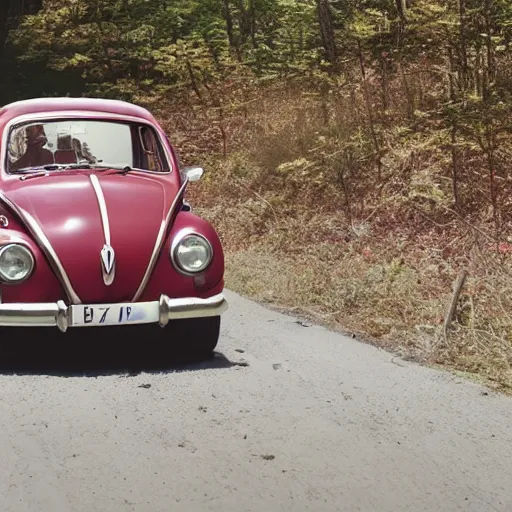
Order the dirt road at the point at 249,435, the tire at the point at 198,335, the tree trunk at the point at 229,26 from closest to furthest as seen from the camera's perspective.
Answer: the dirt road at the point at 249,435 → the tire at the point at 198,335 → the tree trunk at the point at 229,26

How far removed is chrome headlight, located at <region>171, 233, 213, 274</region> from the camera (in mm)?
Answer: 6445

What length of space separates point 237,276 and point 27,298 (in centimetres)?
443

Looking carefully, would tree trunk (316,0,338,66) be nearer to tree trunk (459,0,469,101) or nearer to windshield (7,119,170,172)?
tree trunk (459,0,469,101)

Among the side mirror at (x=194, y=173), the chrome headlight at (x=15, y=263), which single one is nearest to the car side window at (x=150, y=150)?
the side mirror at (x=194, y=173)

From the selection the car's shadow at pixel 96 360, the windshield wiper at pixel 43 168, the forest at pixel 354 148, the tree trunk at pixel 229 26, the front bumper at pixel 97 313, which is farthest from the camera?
the tree trunk at pixel 229 26

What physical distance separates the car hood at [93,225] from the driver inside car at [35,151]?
453 millimetres

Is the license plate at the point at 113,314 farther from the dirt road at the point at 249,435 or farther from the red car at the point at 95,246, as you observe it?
the dirt road at the point at 249,435

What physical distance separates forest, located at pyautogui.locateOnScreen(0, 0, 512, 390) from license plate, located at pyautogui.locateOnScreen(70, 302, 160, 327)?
1981 millimetres

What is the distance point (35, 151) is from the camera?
7.29 m

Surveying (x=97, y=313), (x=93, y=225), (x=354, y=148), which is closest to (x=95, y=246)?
(x=93, y=225)

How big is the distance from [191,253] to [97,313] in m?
0.78

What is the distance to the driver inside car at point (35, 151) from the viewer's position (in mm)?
7211

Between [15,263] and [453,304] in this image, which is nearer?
[15,263]

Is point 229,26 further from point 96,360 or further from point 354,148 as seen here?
point 96,360
